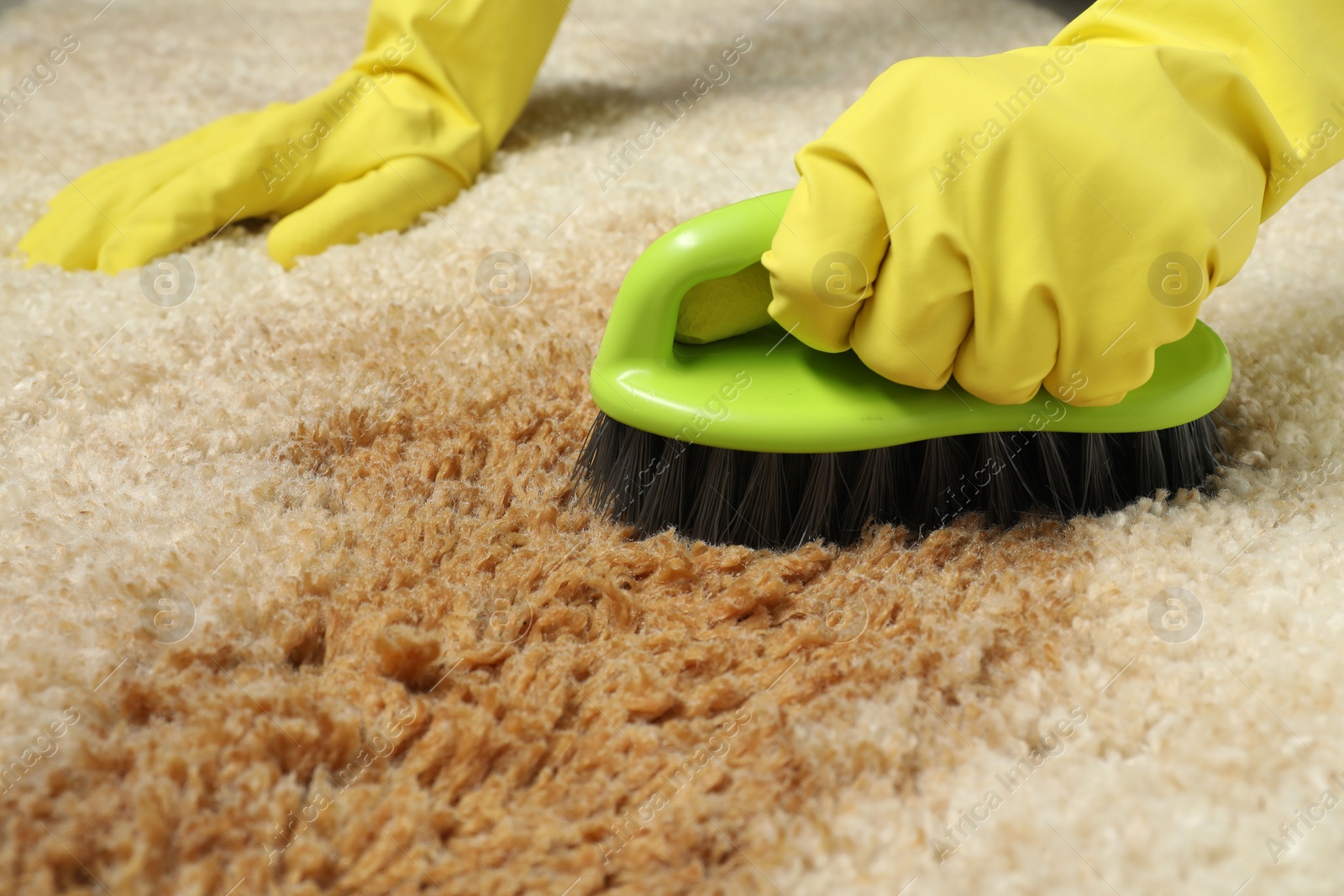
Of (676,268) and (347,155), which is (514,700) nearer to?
(676,268)

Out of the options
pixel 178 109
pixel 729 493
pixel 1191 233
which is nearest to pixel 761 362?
pixel 729 493

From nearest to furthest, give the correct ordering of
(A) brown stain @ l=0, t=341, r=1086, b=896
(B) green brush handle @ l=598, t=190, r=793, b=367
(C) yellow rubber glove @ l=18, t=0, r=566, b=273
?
1. (A) brown stain @ l=0, t=341, r=1086, b=896
2. (B) green brush handle @ l=598, t=190, r=793, b=367
3. (C) yellow rubber glove @ l=18, t=0, r=566, b=273

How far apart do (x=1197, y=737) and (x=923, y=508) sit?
195 millimetres

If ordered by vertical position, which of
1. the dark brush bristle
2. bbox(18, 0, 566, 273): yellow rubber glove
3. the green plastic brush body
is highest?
bbox(18, 0, 566, 273): yellow rubber glove

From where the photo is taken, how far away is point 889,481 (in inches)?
23.0

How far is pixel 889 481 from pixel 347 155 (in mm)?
643

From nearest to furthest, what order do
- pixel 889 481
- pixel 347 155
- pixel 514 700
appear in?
pixel 514 700
pixel 889 481
pixel 347 155

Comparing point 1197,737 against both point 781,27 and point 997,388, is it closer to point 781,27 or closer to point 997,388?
point 997,388

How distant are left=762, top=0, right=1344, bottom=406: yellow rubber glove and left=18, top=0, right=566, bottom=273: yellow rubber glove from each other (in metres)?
0.54

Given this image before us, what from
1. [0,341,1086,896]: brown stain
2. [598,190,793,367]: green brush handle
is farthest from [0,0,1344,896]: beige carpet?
[598,190,793,367]: green brush handle

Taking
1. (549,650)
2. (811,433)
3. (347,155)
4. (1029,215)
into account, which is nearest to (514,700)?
(549,650)

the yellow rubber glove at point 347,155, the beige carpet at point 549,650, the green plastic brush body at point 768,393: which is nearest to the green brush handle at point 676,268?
the green plastic brush body at point 768,393

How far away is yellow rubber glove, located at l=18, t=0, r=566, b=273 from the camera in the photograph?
0.90 meters

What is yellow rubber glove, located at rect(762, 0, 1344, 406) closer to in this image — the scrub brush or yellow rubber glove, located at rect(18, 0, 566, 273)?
the scrub brush
